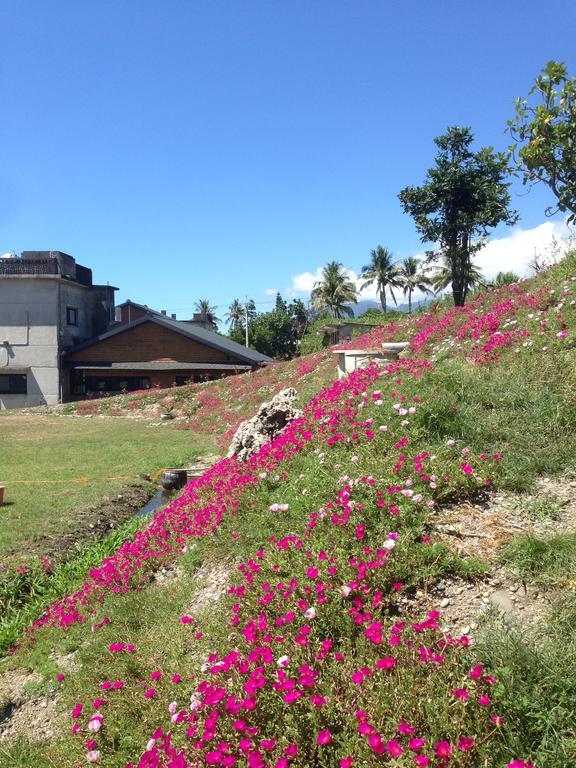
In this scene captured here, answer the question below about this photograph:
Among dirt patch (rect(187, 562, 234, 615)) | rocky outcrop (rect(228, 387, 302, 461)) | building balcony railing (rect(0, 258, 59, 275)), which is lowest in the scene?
dirt patch (rect(187, 562, 234, 615))

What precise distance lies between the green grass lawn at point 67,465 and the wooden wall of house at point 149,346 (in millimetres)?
13684

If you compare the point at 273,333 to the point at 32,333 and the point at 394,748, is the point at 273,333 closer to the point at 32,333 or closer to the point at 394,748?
the point at 32,333

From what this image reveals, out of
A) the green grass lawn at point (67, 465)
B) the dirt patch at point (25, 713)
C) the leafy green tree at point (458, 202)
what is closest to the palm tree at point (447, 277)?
the leafy green tree at point (458, 202)

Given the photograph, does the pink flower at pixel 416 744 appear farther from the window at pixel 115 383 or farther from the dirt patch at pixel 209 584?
the window at pixel 115 383

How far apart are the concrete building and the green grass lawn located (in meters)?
13.4

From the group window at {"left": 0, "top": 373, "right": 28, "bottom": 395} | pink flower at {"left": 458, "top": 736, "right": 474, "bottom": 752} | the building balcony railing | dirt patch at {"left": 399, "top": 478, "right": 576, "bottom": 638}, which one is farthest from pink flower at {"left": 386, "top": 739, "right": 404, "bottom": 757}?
window at {"left": 0, "top": 373, "right": 28, "bottom": 395}

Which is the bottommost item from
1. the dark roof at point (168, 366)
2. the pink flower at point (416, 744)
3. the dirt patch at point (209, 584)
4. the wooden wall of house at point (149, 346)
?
the dirt patch at point (209, 584)

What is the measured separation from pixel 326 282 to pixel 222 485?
2528 inches

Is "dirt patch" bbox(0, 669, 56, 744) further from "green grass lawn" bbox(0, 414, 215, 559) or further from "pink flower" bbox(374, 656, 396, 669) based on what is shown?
"green grass lawn" bbox(0, 414, 215, 559)

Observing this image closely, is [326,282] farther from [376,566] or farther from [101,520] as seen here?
[376,566]

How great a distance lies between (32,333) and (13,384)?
15.7 ft

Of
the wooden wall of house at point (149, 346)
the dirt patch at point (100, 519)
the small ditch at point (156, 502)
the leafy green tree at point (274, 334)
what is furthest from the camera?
the leafy green tree at point (274, 334)

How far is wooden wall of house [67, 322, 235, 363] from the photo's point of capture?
144ft

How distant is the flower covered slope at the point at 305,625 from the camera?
10.1 feet
